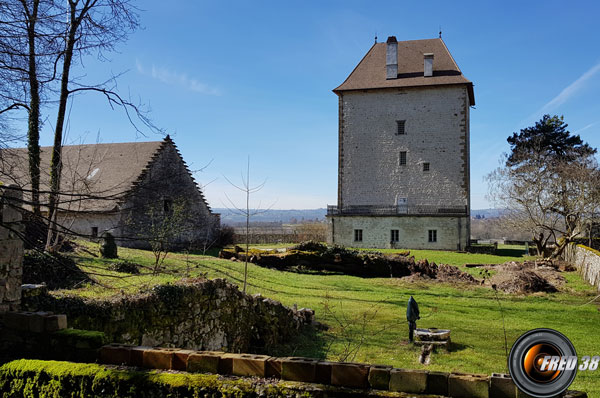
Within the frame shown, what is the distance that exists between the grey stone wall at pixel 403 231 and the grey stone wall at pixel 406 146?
76.2 inches

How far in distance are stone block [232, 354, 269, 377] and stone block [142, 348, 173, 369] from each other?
0.66 m

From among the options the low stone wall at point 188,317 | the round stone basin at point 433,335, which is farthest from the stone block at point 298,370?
the round stone basin at point 433,335

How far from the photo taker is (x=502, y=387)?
339cm

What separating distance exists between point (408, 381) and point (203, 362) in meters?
1.82

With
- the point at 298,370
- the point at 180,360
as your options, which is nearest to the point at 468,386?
the point at 298,370

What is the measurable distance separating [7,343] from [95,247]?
12.9 metres

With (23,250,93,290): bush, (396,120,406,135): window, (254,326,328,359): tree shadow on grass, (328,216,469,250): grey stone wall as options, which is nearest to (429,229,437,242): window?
(328,216,469,250): grey stone wall

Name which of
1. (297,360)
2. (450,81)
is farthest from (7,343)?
(450,81)

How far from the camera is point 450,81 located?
34.8 m

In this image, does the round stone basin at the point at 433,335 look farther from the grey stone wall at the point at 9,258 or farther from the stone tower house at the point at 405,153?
the stone tower house at the point at 405,153

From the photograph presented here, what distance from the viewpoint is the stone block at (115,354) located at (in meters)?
4.48

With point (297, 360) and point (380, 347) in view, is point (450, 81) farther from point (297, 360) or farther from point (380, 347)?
point (297, 360)

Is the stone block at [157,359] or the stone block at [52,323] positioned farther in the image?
the stone block at [52,323]

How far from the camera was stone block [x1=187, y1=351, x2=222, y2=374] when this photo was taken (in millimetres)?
4168
